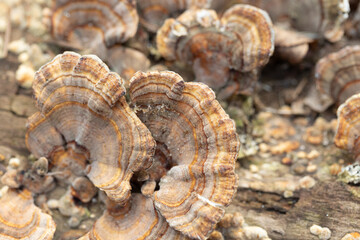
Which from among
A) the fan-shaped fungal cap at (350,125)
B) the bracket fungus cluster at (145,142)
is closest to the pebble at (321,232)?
the fan-shaped fungal cap at (350,125)

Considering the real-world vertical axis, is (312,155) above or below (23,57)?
below

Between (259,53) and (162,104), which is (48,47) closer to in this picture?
(162,104)

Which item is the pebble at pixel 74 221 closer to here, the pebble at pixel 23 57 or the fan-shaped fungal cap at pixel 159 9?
the pebble at pixel 23 57

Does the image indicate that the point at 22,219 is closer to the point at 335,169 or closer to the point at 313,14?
the point at 335,169

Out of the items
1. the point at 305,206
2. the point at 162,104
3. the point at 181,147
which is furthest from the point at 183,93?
the point at 305,206

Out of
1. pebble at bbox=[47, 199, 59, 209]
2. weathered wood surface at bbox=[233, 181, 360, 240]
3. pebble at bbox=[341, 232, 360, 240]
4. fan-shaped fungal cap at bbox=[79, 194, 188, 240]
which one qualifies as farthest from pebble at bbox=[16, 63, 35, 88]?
pebble at bbox=[341, 232, 360, 240]

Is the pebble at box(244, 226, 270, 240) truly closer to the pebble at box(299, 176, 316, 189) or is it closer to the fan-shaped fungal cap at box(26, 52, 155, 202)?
the pebble at box(299, 176, 316, 189)

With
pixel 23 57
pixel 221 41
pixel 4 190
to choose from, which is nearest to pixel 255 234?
pixel 221 41
